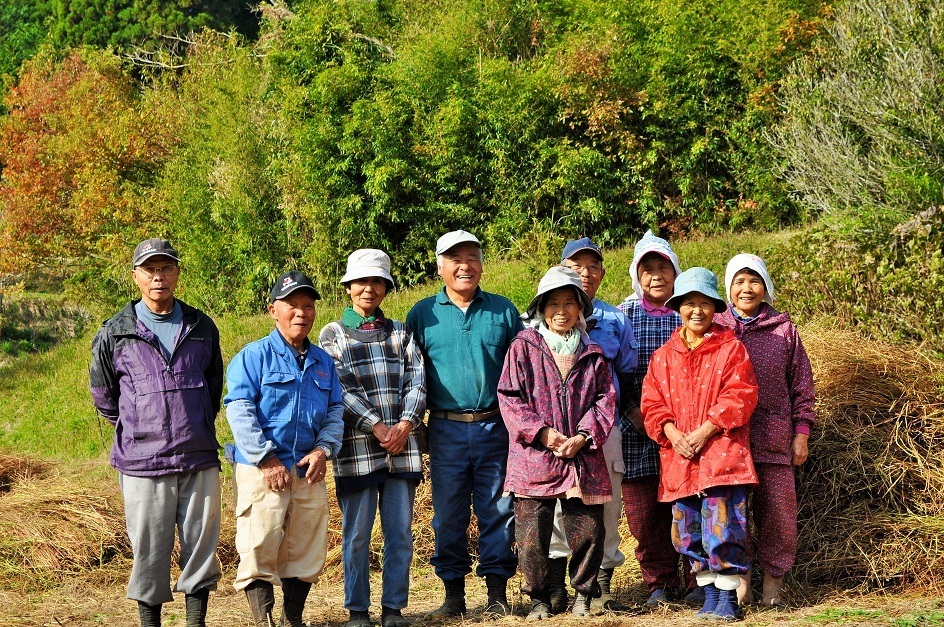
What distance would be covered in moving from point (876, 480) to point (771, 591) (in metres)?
0.98

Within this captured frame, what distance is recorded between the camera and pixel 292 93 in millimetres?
18188

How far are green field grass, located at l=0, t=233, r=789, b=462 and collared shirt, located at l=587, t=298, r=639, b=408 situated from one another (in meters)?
6.81

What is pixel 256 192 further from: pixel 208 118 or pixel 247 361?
pixel 247 361

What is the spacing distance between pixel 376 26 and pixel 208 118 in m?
4.09

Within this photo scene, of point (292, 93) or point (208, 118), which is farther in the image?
point (208, 118)

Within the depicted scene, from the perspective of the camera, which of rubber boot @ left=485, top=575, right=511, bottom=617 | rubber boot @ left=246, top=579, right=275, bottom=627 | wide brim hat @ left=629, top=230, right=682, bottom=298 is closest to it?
rubber boot @ left=246, top=579, right=275, bottom=627

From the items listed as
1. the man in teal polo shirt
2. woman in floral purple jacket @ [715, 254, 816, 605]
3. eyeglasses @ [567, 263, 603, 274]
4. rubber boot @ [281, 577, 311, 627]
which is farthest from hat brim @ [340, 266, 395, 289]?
woman in floral purple jacket @ [715, 254, 816, 605]

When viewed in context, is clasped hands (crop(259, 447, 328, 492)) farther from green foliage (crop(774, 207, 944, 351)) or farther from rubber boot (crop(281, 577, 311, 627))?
green foliage (crop(774, 207, 944, 351))

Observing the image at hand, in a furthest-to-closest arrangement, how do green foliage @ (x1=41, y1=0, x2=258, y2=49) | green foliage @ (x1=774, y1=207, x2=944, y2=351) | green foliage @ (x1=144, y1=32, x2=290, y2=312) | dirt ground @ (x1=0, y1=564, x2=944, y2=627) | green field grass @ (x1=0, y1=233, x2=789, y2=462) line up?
1. green foliage @ (x1=41, y1=0, x2=258, y2=49)
2. green foliage @ (x1=144, y1=32, x2=290, y2=312)
3. green field grass @ (x1=0, y1=233, x2=789, y2=462)
4. green foliage @ (x1=774, y1=207, x2=944, y2=351)
5. dirt ground @ (x1=0, y1=564, x2=944, y2=627)

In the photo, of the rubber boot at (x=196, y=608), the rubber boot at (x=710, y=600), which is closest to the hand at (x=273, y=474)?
the rubber boot at (x=196, y=608)

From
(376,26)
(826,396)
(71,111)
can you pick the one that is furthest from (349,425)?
(71,111)

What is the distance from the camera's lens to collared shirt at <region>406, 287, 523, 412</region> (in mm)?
5051

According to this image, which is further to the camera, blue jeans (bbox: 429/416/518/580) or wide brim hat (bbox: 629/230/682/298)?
wide brim hat (bbox: 629/230/682/298)

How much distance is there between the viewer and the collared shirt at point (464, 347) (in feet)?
16.6
